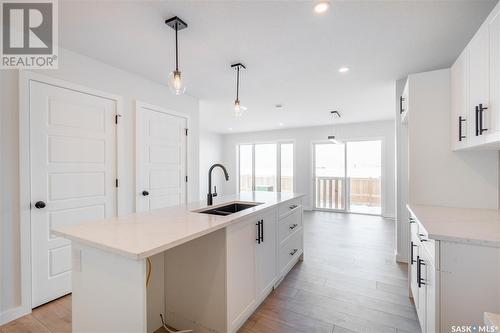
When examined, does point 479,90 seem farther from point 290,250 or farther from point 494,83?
point 290,250

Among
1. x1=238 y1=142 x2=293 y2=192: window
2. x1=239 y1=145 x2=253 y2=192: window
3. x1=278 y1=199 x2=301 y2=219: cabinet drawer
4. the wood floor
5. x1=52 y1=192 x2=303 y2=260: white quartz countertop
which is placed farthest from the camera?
x1=239 y1=145 x2=253 y2=192: window

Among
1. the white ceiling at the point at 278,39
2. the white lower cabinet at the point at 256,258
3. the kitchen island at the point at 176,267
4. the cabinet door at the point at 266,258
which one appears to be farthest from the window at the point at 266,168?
the cabinet door at the point at 266,258

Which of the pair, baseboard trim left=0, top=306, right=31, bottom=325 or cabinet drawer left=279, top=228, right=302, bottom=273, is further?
cabinet drawer left=279, top=228, right=302, bottom=273

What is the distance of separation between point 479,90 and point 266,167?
6.41 metres

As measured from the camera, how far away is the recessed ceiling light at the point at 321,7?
1.66 m

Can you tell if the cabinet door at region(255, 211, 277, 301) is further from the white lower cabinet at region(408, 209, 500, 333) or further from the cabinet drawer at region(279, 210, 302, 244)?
the white lower cabinet at region(408, 209, 500, 333)

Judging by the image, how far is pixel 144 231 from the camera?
4.48ft

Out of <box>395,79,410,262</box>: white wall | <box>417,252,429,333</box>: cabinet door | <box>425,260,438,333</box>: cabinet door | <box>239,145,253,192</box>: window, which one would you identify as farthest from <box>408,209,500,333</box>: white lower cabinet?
<box>239,145,253,192</box>: window

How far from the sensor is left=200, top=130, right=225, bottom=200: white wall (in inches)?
300

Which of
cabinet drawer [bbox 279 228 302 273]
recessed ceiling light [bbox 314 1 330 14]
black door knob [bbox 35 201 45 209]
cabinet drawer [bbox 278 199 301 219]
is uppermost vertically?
recessed ceiling light [bbox 314 1 330 14]

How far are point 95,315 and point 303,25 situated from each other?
2491 millimetres

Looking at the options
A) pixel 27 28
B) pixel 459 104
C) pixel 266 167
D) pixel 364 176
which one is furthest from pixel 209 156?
pixel 459 104

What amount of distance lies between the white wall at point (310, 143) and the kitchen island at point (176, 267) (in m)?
4.60

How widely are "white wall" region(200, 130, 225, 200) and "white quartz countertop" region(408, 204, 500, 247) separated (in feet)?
20.8
